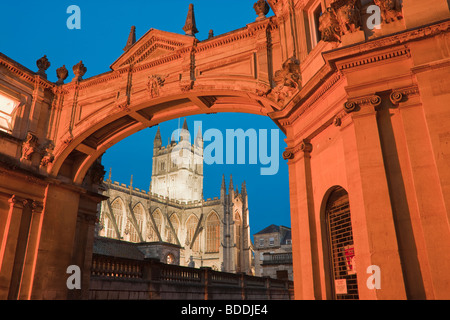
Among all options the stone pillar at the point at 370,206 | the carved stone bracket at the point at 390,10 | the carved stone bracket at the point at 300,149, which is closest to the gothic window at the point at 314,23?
the carved stone bracket at the point at 390,10

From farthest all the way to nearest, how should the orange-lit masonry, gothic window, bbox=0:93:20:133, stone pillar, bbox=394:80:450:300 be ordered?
gothic window, bbox=0:93:20:133 → the orange-lit masonry → stone pillar, bbox=394:80:450:300

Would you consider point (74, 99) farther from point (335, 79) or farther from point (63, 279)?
point (335, 79)

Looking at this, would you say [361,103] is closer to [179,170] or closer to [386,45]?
[386,45]

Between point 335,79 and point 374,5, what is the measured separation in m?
1.83

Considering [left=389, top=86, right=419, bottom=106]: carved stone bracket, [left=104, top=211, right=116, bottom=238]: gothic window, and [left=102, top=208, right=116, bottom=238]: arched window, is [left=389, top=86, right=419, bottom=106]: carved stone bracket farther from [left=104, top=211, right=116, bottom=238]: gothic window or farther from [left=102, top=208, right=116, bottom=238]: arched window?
[left=104, top=211, right=116, bottom=238]: gothic window

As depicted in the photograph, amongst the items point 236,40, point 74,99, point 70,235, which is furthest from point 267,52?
point 70,235

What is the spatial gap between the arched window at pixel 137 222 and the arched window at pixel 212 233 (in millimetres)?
14589

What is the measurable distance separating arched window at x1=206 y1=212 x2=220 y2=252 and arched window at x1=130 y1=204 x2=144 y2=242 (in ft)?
47.9

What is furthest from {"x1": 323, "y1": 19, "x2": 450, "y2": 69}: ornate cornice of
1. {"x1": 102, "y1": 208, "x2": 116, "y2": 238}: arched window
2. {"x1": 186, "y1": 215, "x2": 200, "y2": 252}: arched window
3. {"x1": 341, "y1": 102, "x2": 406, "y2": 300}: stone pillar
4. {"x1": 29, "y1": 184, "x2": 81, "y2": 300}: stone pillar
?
{"x1": 186, "y1": 215, "x2": 200, "y2": 252}: arched window

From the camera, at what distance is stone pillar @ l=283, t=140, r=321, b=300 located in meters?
8.26

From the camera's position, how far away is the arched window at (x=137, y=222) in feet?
209

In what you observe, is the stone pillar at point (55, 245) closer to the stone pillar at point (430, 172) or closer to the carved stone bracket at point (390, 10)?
the stone pillar at point (430, 172)

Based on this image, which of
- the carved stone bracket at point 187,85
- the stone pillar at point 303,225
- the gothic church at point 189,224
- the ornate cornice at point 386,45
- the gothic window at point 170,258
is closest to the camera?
the ornate cornice at point 386,45

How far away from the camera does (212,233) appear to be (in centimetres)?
7375
